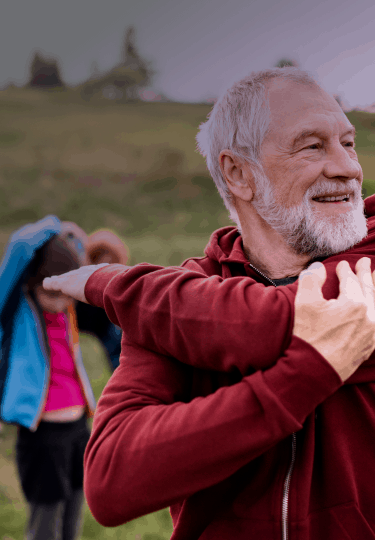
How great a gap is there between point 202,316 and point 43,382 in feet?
7.85

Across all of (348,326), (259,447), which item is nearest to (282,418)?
(259,447)

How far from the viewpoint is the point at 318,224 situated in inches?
51.4

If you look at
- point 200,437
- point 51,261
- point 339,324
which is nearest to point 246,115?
point 339,324

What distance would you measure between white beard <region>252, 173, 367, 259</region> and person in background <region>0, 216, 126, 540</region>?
7.02ft

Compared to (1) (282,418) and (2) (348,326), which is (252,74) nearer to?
(2) (348,326)

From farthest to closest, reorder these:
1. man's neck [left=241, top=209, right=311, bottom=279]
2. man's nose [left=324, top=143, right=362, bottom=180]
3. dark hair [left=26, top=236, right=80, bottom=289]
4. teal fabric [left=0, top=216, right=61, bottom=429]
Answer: dark hair [left=26, top=236, right=80, bottom=289] → teal fabric [left=0, top=216, right=61, bottom=429] → man's neck [left=241, top=209, right=311, bottom=279] → man's nose [left=324, top=143, right=362, bottom=180]

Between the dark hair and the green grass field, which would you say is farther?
the green grass field

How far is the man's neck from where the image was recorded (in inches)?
55.9

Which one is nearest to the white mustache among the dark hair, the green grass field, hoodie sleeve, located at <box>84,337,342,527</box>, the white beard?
the white beard

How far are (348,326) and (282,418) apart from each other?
0.24m

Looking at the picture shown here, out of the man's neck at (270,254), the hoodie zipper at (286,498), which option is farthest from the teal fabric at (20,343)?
the hoodie zipper at (286,498)

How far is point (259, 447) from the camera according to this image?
91 centimetres

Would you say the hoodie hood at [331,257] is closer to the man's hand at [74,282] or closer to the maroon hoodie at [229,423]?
the maroon hoodie at [229,423]

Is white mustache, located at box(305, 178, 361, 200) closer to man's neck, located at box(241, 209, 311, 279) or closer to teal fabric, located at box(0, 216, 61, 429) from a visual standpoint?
man's neck, located at box(241, 209, 311, 279)
